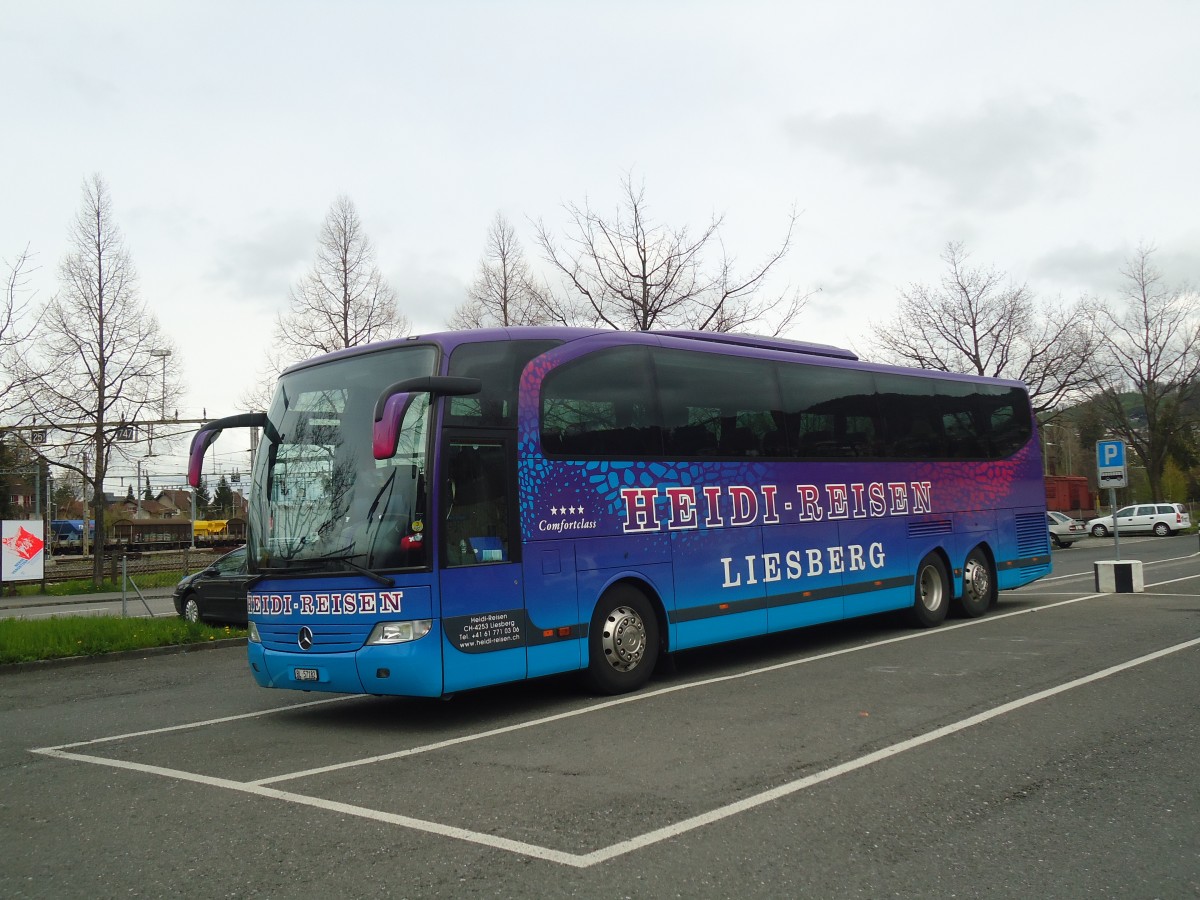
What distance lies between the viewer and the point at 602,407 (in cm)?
960

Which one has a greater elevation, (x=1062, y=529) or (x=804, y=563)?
(x=804, y=563)

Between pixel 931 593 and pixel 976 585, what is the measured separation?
3.96ft

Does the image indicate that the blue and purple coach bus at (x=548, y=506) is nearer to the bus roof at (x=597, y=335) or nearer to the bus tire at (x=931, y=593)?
the bus roof at (x=597, y=335)

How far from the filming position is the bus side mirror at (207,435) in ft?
29.7

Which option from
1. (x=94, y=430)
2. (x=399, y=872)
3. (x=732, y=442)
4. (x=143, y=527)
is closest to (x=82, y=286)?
(x=94, y=430)

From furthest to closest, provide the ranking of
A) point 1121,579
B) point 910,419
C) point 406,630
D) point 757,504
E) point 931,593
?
point 1121,579
point 931,593
point 910,419
point 757,504
point 406,630

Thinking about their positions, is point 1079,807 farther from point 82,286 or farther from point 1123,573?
point 82,286

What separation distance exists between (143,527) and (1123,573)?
79.8 meters

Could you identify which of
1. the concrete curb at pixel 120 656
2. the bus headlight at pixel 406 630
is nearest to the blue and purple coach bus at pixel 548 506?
the bus headlight at pixel 406 630

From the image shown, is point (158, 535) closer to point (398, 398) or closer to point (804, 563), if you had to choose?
point (804, 563)

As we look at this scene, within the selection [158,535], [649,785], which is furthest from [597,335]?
[158,535]

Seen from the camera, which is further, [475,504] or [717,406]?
[717,406]

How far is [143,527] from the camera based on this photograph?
270ft

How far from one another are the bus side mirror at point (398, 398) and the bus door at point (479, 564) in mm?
459
